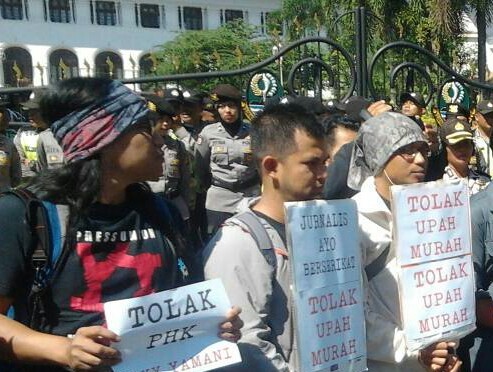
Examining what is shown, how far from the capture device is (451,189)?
8.15ft

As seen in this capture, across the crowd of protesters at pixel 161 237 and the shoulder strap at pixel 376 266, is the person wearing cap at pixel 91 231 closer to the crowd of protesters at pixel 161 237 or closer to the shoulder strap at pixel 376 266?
the crowd of protesters at pixel 161 237

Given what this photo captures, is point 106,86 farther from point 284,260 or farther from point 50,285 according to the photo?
point 284,260

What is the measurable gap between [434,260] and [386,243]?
0.17 metres

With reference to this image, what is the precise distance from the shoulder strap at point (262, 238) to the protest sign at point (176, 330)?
0.19 m

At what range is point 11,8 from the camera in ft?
146

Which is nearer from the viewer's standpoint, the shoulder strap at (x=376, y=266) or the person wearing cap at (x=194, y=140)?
the shoulder strap at (x=376, y=266)

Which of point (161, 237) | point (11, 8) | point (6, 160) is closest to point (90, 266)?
point (161, 237)

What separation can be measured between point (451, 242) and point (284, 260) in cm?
65

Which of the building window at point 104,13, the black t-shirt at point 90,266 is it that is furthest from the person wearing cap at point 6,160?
the building window at point 104,13

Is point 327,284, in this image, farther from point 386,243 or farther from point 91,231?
point 91,231

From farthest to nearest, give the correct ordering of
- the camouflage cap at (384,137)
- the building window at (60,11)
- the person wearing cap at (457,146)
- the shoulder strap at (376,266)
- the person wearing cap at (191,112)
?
the building window at (60,11) → the person wearing cap at (191,112) → the person wearing cap at (457,146) → the camouflage cap at (384,137) → the shoulder strap at (376,266)

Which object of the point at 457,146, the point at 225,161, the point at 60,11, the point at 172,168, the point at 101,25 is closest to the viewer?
the point at 457,146

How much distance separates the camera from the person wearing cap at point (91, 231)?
186cm

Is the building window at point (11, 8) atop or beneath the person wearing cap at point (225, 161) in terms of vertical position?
atop
